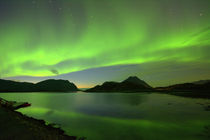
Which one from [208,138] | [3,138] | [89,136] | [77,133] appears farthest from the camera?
[77,133]

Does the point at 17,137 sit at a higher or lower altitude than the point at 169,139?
higher

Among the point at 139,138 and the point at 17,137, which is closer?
the point at 17,137

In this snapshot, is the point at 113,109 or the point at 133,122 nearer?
the point at 133,122

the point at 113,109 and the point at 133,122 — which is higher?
the point at 133,122

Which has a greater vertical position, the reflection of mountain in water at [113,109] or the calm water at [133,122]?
the calm water at [133,122]

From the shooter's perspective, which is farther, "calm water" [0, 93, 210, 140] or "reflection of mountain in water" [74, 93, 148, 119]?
"reflection of mountain in water" [74, 93, 148, 119]

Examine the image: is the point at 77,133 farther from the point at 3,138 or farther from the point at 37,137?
the point at 3,138

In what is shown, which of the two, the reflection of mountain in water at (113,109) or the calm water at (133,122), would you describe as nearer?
the calm water at (133,122)

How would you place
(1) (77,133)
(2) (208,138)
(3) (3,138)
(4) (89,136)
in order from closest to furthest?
1. (3) (3,138)
2. (2) (208,138)
3. (4) (89,136)
4. (1) (77,133)

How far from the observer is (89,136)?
15461mm

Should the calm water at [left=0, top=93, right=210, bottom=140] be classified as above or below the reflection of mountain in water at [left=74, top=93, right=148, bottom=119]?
above

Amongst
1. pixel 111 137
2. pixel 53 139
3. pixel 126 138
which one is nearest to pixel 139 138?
pixel 126 138

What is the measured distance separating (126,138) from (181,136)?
8.02 m

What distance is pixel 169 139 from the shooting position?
14.7m
